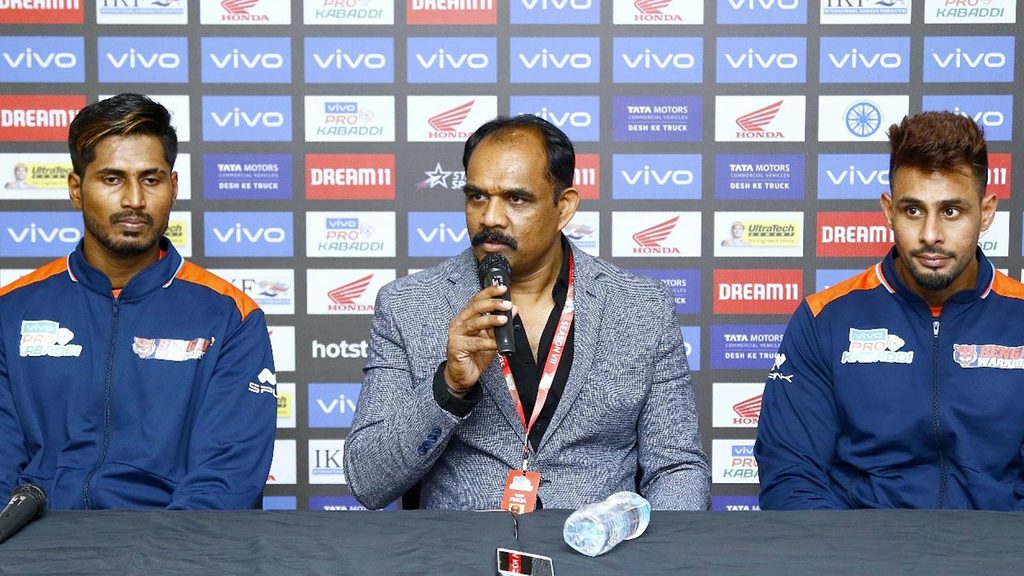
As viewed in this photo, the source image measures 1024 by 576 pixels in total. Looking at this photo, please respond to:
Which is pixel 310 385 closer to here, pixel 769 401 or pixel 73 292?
pixel 73 292

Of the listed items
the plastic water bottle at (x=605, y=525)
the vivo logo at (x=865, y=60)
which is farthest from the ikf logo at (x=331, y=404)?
the plastic water bottle at (x=605, y=525)

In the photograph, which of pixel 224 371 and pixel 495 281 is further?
pixel 224 371

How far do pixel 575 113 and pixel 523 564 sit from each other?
7.33 ft

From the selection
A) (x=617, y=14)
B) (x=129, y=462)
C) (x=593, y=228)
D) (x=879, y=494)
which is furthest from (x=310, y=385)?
(x=879, y=494)

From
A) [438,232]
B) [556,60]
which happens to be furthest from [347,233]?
[556,60]

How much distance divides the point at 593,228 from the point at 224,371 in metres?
1.49

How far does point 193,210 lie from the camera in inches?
125

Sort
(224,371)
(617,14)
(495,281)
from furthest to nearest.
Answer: (617,14) → (224,371) → (495,281)

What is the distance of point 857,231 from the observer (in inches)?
126

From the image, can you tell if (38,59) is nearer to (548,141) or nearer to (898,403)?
(548,141)

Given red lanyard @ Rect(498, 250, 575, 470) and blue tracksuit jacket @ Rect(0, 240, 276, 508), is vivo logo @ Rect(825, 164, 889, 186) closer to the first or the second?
red lanyard @ Rect(498, 250, 575, 470)

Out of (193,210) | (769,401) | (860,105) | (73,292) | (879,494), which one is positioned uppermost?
(860,105)

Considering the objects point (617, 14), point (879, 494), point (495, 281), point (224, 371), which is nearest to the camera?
point (495, 281)

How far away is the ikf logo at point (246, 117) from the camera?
10.4 ft
